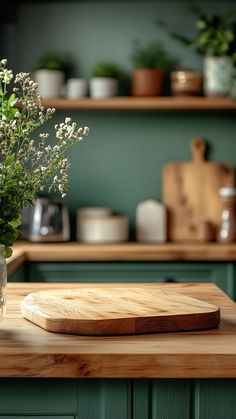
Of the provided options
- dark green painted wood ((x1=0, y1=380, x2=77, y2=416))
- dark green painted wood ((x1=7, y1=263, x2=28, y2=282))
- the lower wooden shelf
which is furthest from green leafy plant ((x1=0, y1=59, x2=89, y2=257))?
the lower wooden shelf

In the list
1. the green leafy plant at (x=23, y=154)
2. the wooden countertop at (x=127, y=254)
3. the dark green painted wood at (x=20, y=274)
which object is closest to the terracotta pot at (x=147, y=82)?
the wooden countertop at (x=127, y=254)

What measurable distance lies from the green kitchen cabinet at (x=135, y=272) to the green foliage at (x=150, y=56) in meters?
1.16

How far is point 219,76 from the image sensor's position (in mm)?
4086

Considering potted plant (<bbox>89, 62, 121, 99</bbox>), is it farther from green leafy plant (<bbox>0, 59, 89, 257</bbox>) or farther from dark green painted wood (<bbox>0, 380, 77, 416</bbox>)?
dark green painted wood (<bbox>0, 380, 77, 416</bbox>)

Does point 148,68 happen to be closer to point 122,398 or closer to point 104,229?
point 104,229

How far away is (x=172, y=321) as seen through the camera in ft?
4.96

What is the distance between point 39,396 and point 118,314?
0.81 ft

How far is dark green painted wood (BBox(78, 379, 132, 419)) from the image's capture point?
135 centimetres

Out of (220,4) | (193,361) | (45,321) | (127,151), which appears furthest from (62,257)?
(193,361)

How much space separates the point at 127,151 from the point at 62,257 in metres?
0.89

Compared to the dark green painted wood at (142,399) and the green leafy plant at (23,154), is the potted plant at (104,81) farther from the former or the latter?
the dark green painted wood at (142,399)

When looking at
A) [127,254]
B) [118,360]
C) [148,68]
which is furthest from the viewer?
[148,68]

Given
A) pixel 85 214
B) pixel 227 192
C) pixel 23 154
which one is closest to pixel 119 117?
pixel 85 214

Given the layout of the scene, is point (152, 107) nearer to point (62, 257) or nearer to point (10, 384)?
point (62, 257)
